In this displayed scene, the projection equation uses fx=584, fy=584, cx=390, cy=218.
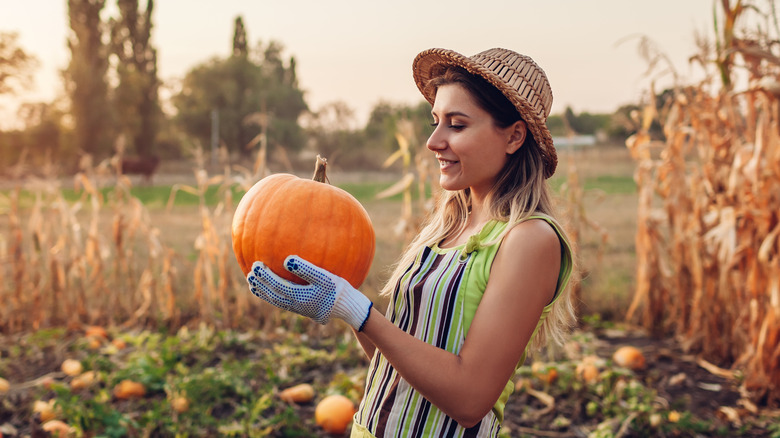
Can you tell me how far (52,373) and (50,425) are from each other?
995 millimetres

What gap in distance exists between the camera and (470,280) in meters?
1.36

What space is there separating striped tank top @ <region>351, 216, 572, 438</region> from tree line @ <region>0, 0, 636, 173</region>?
18.4 m

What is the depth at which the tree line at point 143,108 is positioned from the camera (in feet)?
87.5

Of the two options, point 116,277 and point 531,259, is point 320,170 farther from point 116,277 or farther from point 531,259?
point 116,277

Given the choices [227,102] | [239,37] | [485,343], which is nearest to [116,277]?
[485,343]

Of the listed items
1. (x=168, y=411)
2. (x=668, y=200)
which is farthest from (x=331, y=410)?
(x=668, y=200)

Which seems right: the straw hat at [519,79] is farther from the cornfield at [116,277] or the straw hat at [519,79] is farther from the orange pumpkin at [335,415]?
the cornfield at [116,277]

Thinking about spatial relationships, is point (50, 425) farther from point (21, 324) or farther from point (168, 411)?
point (21, 324)

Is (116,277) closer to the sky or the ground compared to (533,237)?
closer to the ground

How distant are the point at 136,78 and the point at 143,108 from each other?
5.33 feet

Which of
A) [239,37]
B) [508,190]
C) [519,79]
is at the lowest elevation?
[508,190]

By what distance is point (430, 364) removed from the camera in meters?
1.21

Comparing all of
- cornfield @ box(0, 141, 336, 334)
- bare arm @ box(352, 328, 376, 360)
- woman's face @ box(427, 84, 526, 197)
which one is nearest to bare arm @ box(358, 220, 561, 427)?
woman's face @ box(427, 84, 526, 197)

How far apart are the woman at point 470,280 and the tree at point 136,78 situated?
3017 centimetres
